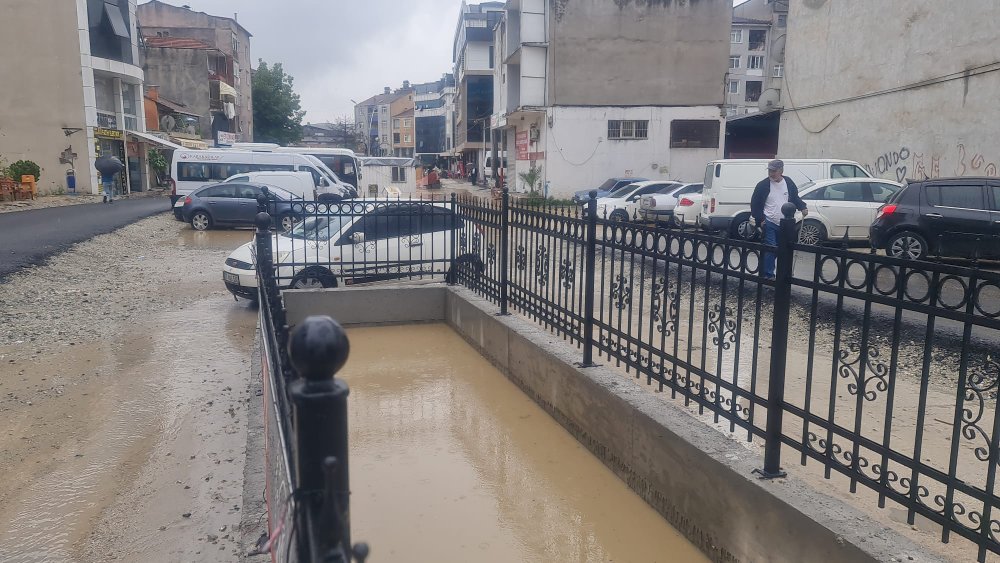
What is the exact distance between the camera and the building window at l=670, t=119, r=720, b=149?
31.8 meters

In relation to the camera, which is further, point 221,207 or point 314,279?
point 221,207

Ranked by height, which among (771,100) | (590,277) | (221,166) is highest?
(771,100)

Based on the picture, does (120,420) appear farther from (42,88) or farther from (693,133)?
(42,88)

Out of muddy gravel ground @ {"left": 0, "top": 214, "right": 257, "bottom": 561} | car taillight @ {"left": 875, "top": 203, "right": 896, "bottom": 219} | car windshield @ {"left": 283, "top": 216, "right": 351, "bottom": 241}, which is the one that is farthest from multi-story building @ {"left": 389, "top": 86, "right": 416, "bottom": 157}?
muddy gravel ground @ {"left": 0, "top": 214, "right": 257, "bottom": 561}

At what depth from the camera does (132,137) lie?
124 feet

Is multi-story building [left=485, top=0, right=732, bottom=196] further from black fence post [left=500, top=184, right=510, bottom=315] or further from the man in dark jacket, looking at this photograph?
black fence post [left=500, top=184, right=510, bottom=315]

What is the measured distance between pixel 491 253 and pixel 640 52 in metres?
26.7

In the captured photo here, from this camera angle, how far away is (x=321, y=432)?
1.41 meters

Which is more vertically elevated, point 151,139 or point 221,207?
point 151,139

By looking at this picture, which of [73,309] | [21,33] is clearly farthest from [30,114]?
[73,309]

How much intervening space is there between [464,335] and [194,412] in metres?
3.24

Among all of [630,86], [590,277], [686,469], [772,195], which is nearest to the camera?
[686,469]

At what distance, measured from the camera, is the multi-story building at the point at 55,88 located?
32125mm

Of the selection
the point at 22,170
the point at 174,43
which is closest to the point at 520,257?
the point at 22,170
